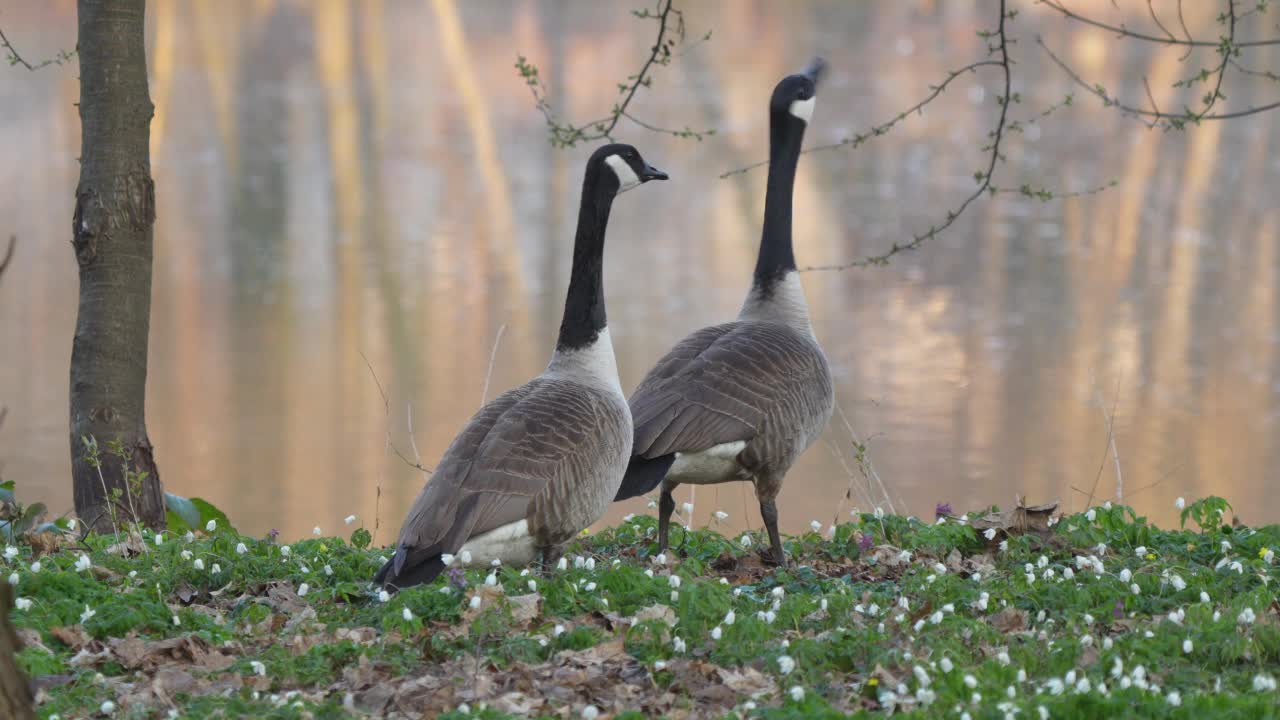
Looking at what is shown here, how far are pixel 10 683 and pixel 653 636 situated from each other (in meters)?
2.29

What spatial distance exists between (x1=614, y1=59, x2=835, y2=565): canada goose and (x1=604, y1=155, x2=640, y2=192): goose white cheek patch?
837mm

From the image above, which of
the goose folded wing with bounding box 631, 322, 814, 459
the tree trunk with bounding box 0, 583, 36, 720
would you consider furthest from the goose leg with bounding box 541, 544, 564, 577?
the tree trunk with bounding box 0, 583, 36, 720

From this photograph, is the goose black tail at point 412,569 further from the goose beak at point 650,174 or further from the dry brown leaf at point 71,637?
the goose beak at point 650,174

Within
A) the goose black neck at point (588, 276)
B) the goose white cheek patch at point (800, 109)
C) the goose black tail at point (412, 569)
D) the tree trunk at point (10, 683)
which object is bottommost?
the goose black tail at point (412, 569)

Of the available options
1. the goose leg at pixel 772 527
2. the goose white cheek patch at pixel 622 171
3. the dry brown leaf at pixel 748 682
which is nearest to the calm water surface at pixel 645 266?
the goose leg at pixel 772 527

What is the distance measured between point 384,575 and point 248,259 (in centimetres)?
1554

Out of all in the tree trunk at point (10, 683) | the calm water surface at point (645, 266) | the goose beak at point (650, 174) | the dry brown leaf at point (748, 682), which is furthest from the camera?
the calm water surface at point (645, 266)

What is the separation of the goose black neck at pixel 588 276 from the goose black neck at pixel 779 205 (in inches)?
52.1

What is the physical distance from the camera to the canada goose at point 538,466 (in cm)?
547

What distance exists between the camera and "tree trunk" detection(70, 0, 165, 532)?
24.4 ft

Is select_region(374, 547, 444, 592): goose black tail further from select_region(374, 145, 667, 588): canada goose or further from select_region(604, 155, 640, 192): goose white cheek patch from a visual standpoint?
select_region(604, 155, 640, 192): goose white cheek patch

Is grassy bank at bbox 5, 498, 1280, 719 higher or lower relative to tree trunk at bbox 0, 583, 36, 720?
lower

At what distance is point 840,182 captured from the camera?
24750 millimetres

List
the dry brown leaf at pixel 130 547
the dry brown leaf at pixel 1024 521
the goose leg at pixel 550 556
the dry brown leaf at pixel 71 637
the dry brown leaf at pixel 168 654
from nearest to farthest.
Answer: the dry brown leaf at pixel 168 654
the dry brown leaf at pixel 71 637
the goose leg at pixel 550 556
the dry brown leaf at pixel 130 547
the dry brown leaf at pixel 1024 521
